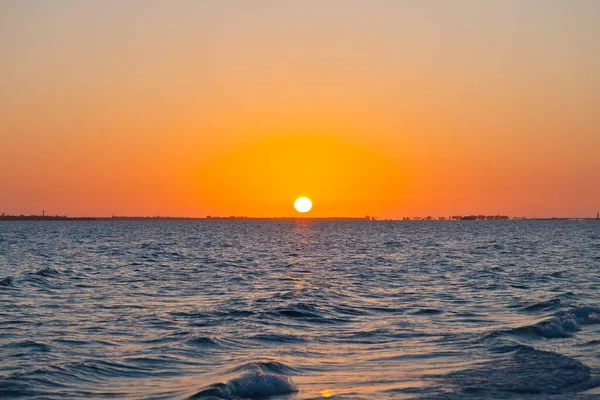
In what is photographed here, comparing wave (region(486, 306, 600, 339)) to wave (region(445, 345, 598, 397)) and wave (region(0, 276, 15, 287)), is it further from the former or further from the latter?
wave (region(0, 276, 15, 287))

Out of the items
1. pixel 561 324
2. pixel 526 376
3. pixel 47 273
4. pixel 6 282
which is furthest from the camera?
pixel 47 273

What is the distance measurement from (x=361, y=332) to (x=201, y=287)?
15.6 metres

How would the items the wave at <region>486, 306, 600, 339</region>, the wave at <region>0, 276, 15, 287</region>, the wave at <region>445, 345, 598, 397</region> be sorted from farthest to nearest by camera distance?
the wave at <region>0, 276, 15, 287</region>
the wave at <region>486, 306, 600, 339</region>
the wave at <region>445, 345, 598, 397</region>

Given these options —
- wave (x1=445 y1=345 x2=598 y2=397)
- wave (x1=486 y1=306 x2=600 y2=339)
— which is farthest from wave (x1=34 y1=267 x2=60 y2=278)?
wave (x1=445 y1=345 x2=598 y2=397)

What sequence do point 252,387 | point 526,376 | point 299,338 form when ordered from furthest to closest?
point 299,338, point 526,376, point 252,387

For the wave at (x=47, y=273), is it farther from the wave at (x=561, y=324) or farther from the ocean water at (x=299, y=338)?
the wave at (x=561, y=324)

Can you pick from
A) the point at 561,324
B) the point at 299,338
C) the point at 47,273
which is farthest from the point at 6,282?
the point at 561,324

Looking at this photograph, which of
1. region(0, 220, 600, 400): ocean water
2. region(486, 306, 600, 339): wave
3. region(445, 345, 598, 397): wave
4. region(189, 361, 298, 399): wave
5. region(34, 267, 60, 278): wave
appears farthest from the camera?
region(34, 267, 60, 278): wave

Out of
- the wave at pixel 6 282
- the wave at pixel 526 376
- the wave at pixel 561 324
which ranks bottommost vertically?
the wave at pixel 6 282

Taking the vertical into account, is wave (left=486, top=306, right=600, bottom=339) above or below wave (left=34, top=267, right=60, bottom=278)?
above

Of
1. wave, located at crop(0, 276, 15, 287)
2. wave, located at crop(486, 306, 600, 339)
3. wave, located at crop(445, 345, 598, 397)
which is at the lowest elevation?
wave, located at crop(0, 276, 15, 287)

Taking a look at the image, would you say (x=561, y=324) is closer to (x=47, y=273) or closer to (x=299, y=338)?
(x=299, y=338)

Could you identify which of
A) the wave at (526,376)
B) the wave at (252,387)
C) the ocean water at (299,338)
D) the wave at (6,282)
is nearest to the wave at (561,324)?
the ocean water at (299,338)

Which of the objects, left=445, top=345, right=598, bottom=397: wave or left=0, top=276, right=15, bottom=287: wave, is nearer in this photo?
left=445, top=345, right=598, bottom=397: wave
